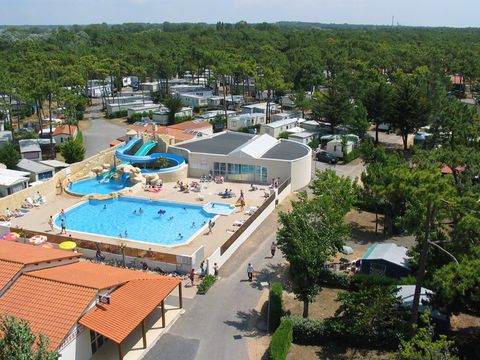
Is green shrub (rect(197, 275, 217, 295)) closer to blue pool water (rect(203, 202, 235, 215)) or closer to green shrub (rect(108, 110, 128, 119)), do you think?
blue pool water (rect(203, 202, 235, 215))

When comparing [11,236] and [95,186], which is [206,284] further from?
[95,186]

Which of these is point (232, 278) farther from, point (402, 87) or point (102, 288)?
point (402, 87)

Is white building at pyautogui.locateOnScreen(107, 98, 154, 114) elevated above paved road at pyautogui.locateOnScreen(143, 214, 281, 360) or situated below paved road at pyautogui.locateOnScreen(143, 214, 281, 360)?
above

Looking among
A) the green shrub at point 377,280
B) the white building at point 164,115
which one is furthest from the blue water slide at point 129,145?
the green shrub at point 377,280

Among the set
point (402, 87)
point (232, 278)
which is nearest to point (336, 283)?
point (232, 278)

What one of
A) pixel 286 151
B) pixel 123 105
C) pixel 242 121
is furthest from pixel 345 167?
pixel 123 105

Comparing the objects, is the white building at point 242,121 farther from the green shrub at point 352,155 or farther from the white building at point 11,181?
the white building at point 11,181

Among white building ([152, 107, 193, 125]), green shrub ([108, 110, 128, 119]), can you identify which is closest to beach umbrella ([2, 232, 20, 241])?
white building ([152, 107, 193, 125])
